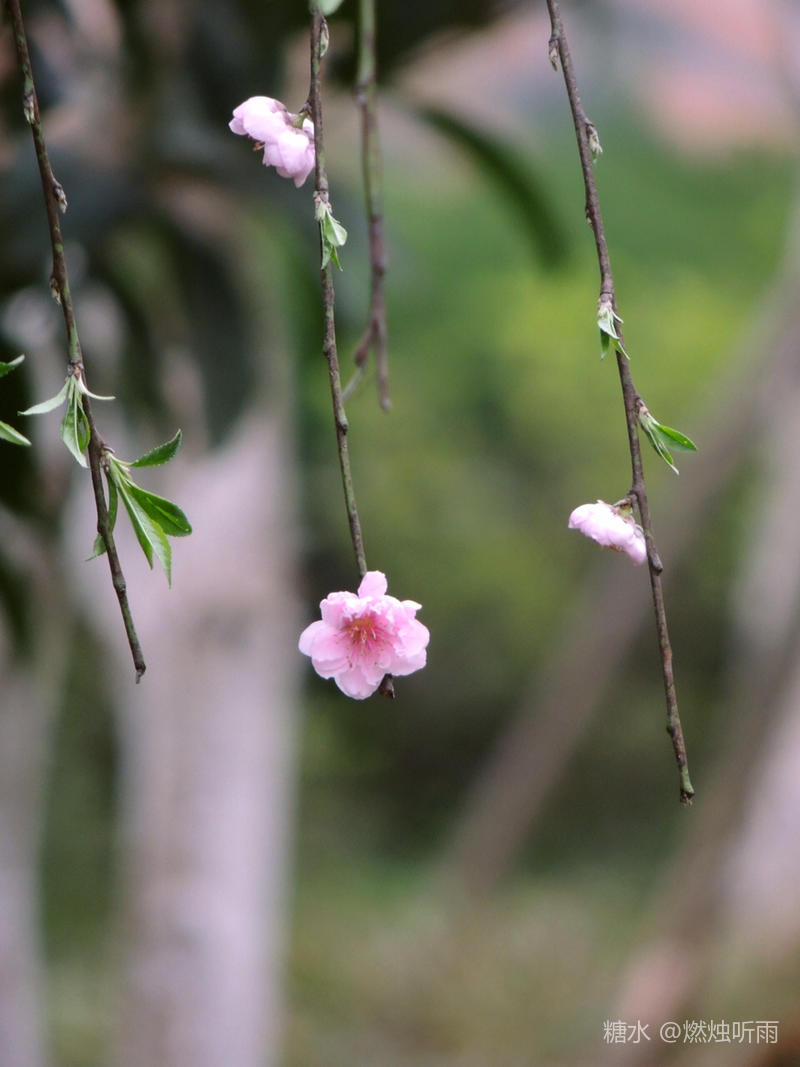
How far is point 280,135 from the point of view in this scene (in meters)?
0.46

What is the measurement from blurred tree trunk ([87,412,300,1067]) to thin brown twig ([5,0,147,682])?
5.18 ft

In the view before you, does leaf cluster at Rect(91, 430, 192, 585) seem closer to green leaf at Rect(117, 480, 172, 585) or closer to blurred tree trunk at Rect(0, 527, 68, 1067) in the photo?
green leaf at Rect(117, 480, 172, 585)

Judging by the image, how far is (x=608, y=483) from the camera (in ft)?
14.7

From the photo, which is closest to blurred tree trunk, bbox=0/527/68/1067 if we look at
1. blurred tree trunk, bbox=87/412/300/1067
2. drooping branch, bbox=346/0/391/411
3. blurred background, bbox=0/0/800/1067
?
blurred background, bbox=0/0/800/1067

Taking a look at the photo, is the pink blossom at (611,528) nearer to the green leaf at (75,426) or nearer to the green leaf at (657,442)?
the green leaf at (657,442)

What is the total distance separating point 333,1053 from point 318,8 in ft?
10.9

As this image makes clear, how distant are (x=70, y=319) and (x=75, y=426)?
0.04 meters

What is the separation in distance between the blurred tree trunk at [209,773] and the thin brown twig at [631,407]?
5.32 feet

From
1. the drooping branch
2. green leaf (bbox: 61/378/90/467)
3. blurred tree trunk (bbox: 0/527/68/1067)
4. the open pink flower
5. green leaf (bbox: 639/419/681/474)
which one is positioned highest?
blurred tree trunk (bbox: 0/527/68/1067)

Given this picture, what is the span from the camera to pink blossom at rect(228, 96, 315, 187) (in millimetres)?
461

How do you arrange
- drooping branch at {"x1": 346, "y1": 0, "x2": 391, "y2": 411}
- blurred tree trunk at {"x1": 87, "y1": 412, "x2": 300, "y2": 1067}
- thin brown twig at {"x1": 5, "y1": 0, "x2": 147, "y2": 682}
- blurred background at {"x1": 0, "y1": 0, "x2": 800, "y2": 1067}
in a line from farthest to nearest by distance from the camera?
blurred tree trunk at {"x1": 87, "y1": 412, "x2": 300, "y2": 1067} → blurred background at {"x1": 0, "y1": 0, "x2": 800, "y2": 1067} → drooping branch at {"x1": 346, "y1": 0, "x2": 391, "y2": 411} → thin brown twig at {"x1": 5, "y1": 0, "x2": 147, "y2": 682}

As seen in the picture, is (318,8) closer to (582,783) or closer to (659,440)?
(659,440)

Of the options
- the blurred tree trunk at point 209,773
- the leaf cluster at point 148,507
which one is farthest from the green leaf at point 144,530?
the blurred tree trunk at point 209,773

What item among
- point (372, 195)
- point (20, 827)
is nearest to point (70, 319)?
point (372, 195)
